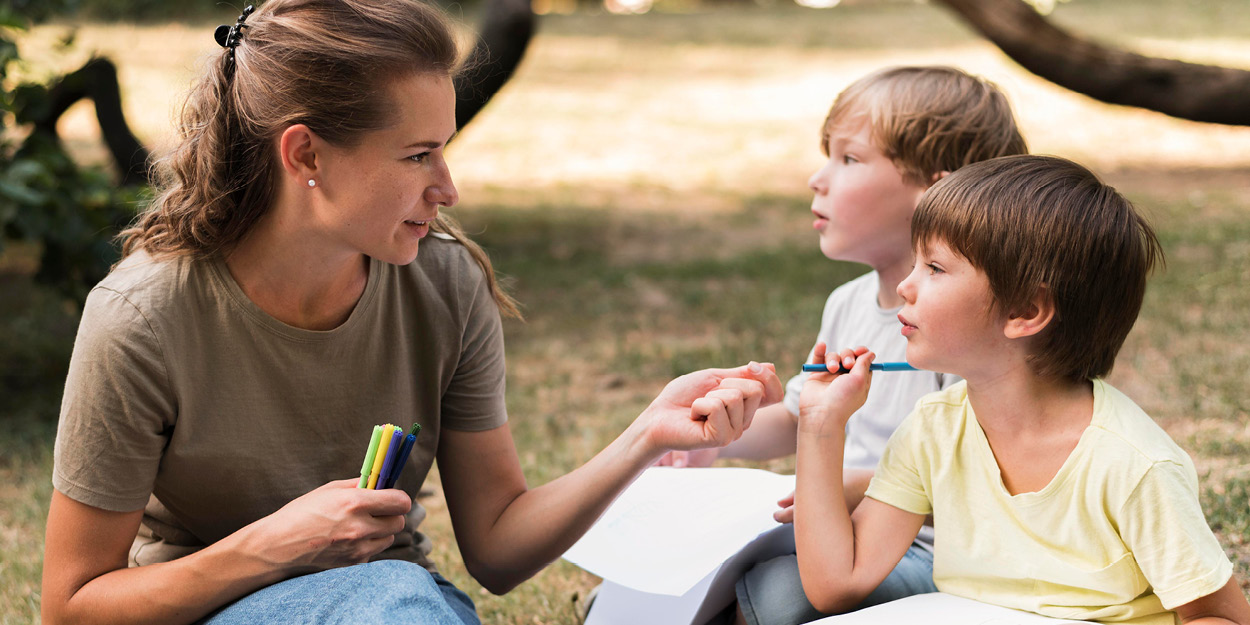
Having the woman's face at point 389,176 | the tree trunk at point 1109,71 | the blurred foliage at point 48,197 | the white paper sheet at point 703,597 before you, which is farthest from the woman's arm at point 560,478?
the tree trunk at point 1109,71

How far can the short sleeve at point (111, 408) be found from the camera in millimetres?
1672

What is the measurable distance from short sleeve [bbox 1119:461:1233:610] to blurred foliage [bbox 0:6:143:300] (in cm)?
331

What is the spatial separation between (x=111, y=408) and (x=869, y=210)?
56.4 inches

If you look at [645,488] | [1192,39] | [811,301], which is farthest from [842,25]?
[645,488]

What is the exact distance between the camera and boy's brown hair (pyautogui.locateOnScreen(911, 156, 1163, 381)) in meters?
1.71

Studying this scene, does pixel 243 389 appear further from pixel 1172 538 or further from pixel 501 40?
pixel 501 40

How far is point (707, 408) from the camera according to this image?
1.81 metres

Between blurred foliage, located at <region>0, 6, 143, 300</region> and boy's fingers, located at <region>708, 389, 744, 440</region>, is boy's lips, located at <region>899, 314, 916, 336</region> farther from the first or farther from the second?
blurred foliage, located at <region>0, 6, 143, 300</region>

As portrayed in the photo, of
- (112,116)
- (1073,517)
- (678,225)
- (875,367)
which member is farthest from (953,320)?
(678,225)

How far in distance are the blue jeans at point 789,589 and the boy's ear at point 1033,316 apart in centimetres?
50

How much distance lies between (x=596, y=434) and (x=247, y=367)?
2.15 metres

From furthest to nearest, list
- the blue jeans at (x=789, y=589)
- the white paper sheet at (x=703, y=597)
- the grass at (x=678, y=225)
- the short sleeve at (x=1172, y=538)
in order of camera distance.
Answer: the grass at (x=678, y=225) < the white paper sheet at (x=703, y=597) < the blue jeans at (x=789, y=589) < the short sleeve at (x=1172, y=538)

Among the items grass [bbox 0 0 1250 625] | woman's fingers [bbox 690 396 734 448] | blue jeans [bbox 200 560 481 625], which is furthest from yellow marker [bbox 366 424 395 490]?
grass [bbox 0 0 1250 625]

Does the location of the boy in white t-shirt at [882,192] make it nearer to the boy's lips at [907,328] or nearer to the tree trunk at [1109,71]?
the boy's lips at [907,328]
